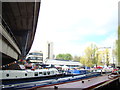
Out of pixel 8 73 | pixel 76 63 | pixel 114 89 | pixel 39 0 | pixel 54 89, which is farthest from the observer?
pixel 76 63

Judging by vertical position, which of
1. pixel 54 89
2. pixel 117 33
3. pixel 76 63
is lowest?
pixel 76 63

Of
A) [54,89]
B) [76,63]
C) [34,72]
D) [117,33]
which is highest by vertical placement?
[117,33]

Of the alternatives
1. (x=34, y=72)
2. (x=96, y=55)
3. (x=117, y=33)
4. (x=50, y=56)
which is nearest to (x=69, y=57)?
(x=50, y=56)

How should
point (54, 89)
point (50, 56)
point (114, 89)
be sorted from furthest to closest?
point (50, 56), point (114, 89), point (54, 89)

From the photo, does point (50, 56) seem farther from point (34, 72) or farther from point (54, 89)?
point (54, 89)

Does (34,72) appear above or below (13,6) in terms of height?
below

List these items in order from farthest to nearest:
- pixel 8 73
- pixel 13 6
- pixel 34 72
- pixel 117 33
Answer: pixel 117 33 < pixel 34 72 < pixel 8 73 < pixel 13 6

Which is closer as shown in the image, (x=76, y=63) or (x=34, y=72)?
(x=34, y=72)

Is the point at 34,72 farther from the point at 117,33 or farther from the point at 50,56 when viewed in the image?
the point at 50,56

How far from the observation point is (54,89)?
3.88m

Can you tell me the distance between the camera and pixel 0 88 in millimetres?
5609

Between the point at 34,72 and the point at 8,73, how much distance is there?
9.28 feet

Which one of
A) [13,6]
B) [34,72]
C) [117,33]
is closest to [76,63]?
[117,33]

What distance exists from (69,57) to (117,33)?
95.1 meters
